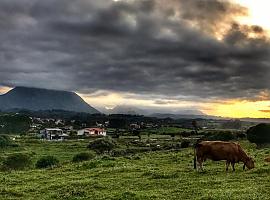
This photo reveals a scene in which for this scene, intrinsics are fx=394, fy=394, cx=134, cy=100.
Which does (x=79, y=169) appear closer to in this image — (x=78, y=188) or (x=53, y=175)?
(x=53, y=175)

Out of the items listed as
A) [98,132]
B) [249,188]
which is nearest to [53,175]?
[249,188]

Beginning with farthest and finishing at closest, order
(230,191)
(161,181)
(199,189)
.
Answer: (161,181) < (199,189) < (230,191)

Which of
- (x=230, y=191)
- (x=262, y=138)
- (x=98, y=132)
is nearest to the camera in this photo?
(x=230, y=191)

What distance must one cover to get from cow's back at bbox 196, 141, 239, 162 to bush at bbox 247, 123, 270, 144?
168 feet

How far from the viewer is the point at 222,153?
29.2 m

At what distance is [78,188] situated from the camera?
81.5ft

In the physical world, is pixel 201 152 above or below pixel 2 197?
above

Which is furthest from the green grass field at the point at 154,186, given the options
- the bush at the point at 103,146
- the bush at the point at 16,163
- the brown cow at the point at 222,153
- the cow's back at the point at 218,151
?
the bush at the point at 103,146

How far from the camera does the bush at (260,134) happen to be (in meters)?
77.9

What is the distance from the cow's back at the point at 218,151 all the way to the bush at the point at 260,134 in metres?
51.1

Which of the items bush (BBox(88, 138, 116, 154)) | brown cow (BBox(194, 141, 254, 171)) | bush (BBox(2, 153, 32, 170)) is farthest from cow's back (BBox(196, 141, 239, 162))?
bush (BBox(88, 138, 116, 154))

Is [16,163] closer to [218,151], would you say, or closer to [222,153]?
[218,151]

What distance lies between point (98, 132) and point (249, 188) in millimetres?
156688

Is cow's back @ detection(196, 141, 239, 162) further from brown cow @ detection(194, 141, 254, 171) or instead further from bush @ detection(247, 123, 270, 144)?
bush @ detection(247, 123, 270, 144)
